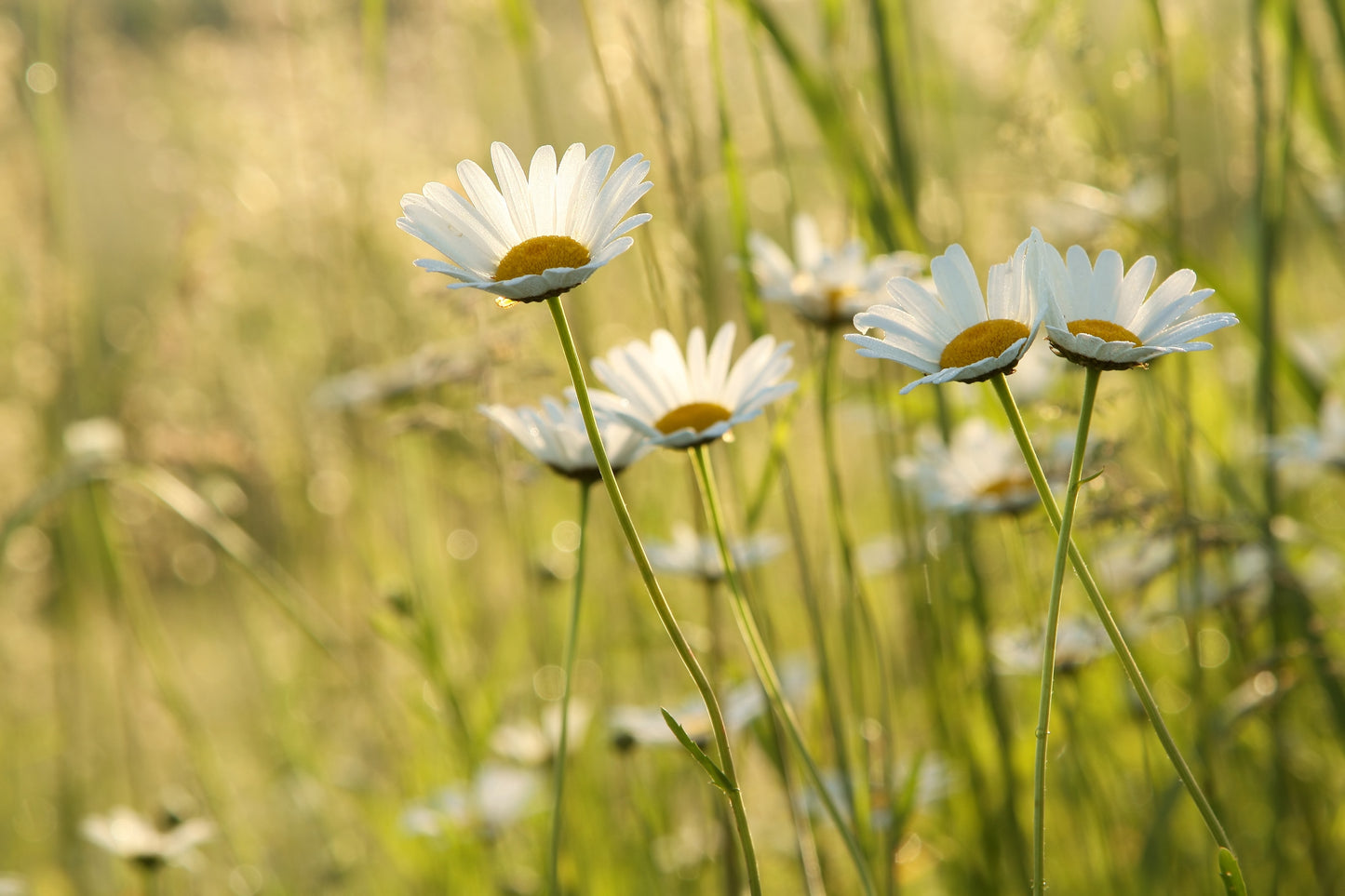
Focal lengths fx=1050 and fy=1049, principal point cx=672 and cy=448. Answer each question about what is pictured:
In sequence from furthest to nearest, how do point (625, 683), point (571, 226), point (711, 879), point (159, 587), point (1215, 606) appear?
point (159, 587) < point (625, 683) < point (711, 879) < point (1215, 606) < point (571, 226)

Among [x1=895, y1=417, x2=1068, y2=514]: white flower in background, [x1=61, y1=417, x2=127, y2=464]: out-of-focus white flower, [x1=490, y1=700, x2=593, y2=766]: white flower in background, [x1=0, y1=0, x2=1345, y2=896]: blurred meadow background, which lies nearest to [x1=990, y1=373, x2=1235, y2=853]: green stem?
[x1=0, y1=0, x2=1345, y2=896]: blurred meadow background

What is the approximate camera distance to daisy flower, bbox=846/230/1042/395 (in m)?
0.60

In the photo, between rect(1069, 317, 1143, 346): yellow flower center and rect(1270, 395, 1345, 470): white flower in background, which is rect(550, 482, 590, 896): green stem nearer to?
rect(1069, 317, 1143, 346): yellow flower center

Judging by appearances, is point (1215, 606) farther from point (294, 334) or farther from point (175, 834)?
point (294, 334)

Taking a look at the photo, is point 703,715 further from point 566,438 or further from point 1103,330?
point 1103,330

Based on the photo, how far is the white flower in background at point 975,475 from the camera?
1.08m

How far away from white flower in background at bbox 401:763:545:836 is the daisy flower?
2.74 feet

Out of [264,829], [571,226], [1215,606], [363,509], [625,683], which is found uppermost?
[571,226]

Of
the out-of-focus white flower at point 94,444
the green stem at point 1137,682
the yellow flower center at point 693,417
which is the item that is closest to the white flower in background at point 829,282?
the yellow flower center at point 693,417

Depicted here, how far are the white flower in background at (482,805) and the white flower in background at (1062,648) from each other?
2.11 ft

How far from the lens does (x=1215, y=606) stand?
1181mm

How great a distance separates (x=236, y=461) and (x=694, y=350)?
1.07 meters

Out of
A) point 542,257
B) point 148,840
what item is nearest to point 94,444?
point 148,840

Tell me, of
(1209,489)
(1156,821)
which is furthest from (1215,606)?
(1209,489)
